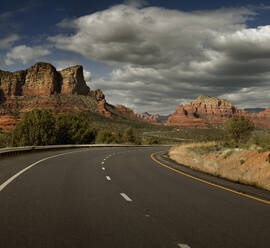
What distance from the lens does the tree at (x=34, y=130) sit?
83938mm

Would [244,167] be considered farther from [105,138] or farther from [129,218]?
[105,138]

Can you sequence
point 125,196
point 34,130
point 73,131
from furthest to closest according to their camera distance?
1. point 73,131
2. point 34,130
3. point 125,196

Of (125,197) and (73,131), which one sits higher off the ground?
(73,131)

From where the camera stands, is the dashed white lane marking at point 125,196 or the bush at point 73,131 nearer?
the dashed white lane marking at point 125,196

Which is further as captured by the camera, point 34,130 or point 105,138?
point 105,138

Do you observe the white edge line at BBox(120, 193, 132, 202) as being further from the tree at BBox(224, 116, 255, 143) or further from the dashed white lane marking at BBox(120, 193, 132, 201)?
the tree at BBox(224, 116, 255, 143)

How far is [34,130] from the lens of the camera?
84.7 metres


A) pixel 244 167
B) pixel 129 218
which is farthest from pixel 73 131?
pixel 129 218

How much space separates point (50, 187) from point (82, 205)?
10.7 ft

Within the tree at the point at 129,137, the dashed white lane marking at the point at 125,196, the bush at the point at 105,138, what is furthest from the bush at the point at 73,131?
the dashed white lane marking at the point at 125,196

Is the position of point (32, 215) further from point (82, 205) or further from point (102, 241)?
point (102, 241)

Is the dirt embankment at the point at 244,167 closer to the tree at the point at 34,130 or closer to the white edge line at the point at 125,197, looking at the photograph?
the white edge line at the point at 125,197

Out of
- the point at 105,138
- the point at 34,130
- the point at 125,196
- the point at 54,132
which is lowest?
the point at 105,138

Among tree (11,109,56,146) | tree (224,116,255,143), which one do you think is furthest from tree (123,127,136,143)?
tree (224,116,255,143)
